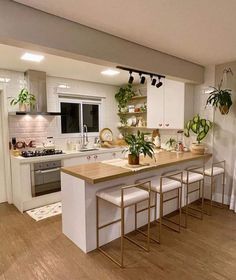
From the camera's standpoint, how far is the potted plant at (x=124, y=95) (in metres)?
5.06

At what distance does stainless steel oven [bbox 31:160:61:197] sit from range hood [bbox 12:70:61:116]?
0.96 meters

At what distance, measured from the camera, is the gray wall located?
5.69 feet

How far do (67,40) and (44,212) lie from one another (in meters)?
2.66

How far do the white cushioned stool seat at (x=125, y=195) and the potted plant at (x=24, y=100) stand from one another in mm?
2269

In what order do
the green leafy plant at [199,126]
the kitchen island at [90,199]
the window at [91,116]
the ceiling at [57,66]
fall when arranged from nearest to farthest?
the kitchen island at [90,199] < the ceiling at [57,66] < the green leafy plant at [199,126] < the window at [91,116]

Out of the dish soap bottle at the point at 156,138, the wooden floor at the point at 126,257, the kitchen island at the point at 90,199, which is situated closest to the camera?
the wooden floor at the point at 126,257

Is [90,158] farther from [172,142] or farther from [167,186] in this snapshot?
[167,186]

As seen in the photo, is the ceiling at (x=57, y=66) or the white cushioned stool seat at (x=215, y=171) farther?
the white cushioned stool seat at (x=215, y=171)

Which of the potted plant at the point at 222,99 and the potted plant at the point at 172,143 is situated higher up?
the potted plant at the point at 222,99

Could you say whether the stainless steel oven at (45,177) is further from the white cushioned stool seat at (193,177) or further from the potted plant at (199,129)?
the potted plant at (199,129)

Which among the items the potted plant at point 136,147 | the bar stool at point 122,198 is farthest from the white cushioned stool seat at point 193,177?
the bar stool at point 122,198

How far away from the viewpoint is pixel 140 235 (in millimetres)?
2723

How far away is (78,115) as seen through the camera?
4816 millimetres

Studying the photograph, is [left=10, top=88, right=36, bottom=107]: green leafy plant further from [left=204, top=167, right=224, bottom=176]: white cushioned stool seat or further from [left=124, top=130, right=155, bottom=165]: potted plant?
[left=204, top=167, right=224, bottom=176]: white cushioned stool seat
